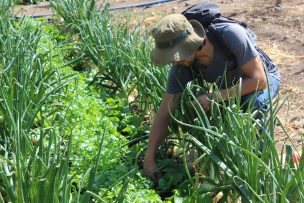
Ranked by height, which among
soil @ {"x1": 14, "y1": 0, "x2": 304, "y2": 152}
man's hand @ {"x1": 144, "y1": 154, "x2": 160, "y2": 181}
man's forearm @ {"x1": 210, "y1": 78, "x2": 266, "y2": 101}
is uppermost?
man's forearm @ {"x1": 210, "y1": 78, "x2": 266, "y2": 101}

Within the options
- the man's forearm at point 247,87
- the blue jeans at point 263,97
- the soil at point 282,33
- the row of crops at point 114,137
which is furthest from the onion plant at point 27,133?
the soil at point 282,33

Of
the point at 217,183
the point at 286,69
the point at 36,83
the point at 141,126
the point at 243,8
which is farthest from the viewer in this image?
the point at 243,8

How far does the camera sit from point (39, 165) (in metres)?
2.29

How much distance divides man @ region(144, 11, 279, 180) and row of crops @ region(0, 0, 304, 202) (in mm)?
66

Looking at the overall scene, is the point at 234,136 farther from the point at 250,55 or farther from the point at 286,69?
the point at 286,69

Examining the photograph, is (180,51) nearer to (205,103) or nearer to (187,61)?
(187,61)

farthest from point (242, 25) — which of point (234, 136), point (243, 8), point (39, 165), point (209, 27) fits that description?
point (243, 8)

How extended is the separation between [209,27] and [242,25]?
221 millimetres

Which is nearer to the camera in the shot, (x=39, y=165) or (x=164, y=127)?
(x=39, y=165)

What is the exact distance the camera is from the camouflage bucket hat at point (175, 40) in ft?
8.44

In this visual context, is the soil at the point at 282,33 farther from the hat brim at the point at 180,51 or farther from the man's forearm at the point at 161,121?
the hat brim at the point at 180,51

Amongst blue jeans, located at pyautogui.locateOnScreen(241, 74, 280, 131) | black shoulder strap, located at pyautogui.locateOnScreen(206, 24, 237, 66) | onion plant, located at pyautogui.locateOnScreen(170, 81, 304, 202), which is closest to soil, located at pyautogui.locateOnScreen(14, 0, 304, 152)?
blue jeans, located at pyautogui.locateOnScreen(241, 74, 280, 131)

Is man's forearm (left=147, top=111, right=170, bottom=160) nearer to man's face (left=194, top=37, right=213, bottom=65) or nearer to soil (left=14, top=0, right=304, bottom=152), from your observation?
man's face (left=194, top=37, right=213, bottom=65)

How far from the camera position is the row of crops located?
2.17 meters
